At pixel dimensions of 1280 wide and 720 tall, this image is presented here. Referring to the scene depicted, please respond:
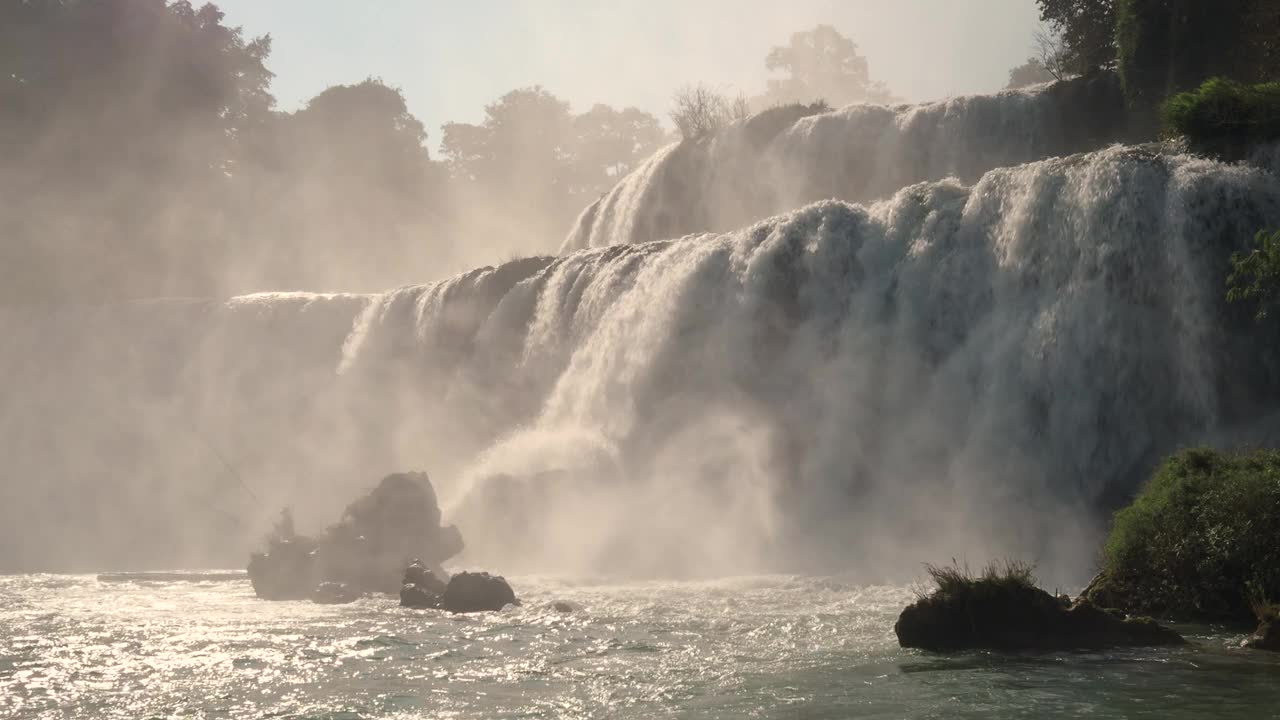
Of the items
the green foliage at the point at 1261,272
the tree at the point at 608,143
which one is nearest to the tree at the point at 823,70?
the tree at the point at 608,143

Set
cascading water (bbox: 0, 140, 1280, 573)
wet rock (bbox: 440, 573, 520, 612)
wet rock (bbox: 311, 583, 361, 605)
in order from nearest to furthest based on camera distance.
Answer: wet rock (bbox: 440, 573, 520, 612) → cascading water (bbox: 0, 140, 1280, 573) → wet rock (bbox: 311, 583, 361, 605)

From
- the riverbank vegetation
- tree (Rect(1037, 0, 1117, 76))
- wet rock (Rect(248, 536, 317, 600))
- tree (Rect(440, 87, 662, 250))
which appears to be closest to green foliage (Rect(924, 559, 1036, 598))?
the riverbank vegetation

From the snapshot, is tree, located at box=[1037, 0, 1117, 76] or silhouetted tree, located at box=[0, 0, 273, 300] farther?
silhouetted tree, located at box=[0, 0, 273, 300]

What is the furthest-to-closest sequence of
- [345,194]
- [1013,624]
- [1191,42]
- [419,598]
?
[345,194], [1191,42], [419,598], [1013,624]

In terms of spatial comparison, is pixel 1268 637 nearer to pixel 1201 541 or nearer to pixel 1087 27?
pixel 1201 541

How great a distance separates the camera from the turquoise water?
1180cm

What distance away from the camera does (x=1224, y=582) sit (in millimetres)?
14984

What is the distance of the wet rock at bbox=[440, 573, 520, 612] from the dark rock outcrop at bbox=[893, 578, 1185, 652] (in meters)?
7.79

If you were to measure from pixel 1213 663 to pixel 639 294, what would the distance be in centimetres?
1858

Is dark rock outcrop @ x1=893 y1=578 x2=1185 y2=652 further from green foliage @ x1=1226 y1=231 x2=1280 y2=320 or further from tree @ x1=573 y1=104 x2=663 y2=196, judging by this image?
tree @ x1=573 y1=104 x2=663 y2=196

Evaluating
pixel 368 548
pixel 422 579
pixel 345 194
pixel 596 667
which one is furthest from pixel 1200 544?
pixel 345 194

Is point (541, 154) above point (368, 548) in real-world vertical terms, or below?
above

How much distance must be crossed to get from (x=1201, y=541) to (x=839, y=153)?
2375 cm

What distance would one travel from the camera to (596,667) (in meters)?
14.4
